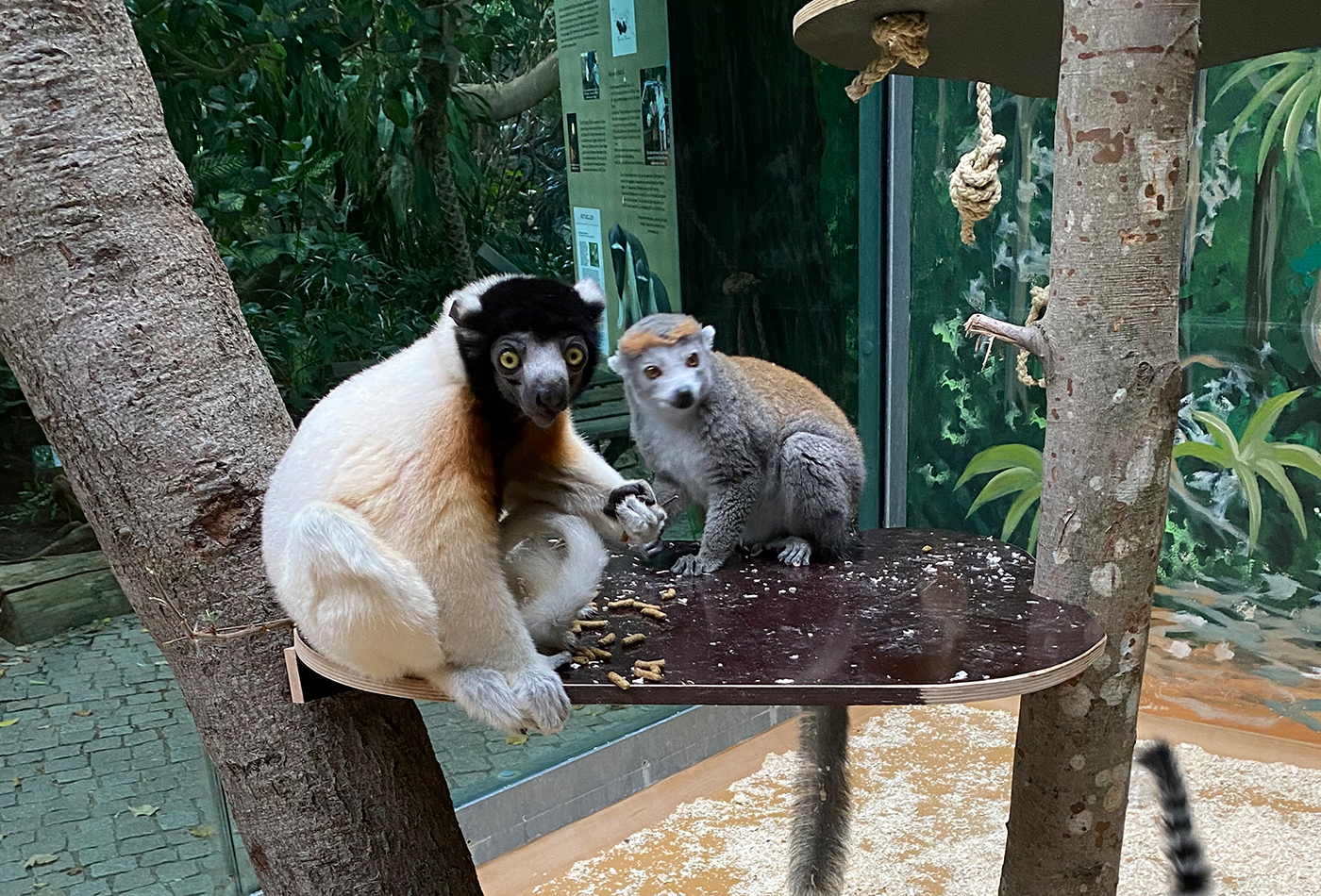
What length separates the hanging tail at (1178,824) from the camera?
2131 mm

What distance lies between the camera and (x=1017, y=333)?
192 centimetres

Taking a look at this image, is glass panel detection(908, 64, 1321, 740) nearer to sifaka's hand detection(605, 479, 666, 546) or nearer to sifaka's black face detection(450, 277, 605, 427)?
sifaka's hand detection(605, 479, 666, 546)

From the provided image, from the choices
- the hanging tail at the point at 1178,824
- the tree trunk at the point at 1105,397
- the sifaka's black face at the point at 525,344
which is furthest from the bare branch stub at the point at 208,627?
the hanging tail at the point at 1178,824

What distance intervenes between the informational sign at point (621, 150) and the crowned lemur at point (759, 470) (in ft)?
3.71

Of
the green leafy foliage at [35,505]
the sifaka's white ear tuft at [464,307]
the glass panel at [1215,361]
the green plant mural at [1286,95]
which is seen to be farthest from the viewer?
the glass panel at [1215,361]

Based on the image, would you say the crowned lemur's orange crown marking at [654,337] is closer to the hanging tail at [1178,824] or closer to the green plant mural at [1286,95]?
the hanging tail at [1178,824]

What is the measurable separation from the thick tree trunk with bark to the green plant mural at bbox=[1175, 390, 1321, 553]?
273 centimetres

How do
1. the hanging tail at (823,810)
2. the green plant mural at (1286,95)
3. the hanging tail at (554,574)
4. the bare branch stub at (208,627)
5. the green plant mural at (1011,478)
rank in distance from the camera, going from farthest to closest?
the green plant mural at (1011,478) < the green plant mural at (1286,95) < the hanging tail at (823,810) < the bare branch stub at (208,627) < the hanging tail at (554,574)

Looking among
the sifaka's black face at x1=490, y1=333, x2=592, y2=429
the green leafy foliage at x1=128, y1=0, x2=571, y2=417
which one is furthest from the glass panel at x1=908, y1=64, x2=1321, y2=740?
the sifaka's black face at x1=490, y1=333, x2=592, y2=429

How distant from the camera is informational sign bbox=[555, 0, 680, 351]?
12.3ft

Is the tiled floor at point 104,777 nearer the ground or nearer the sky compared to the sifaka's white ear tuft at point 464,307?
nearer the ground

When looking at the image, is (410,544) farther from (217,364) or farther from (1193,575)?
(1193,575)

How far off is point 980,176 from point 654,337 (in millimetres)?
871

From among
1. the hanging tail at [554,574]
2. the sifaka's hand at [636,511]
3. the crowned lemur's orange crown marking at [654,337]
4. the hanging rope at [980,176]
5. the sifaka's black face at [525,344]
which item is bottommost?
the hanging tail at [554,574]
